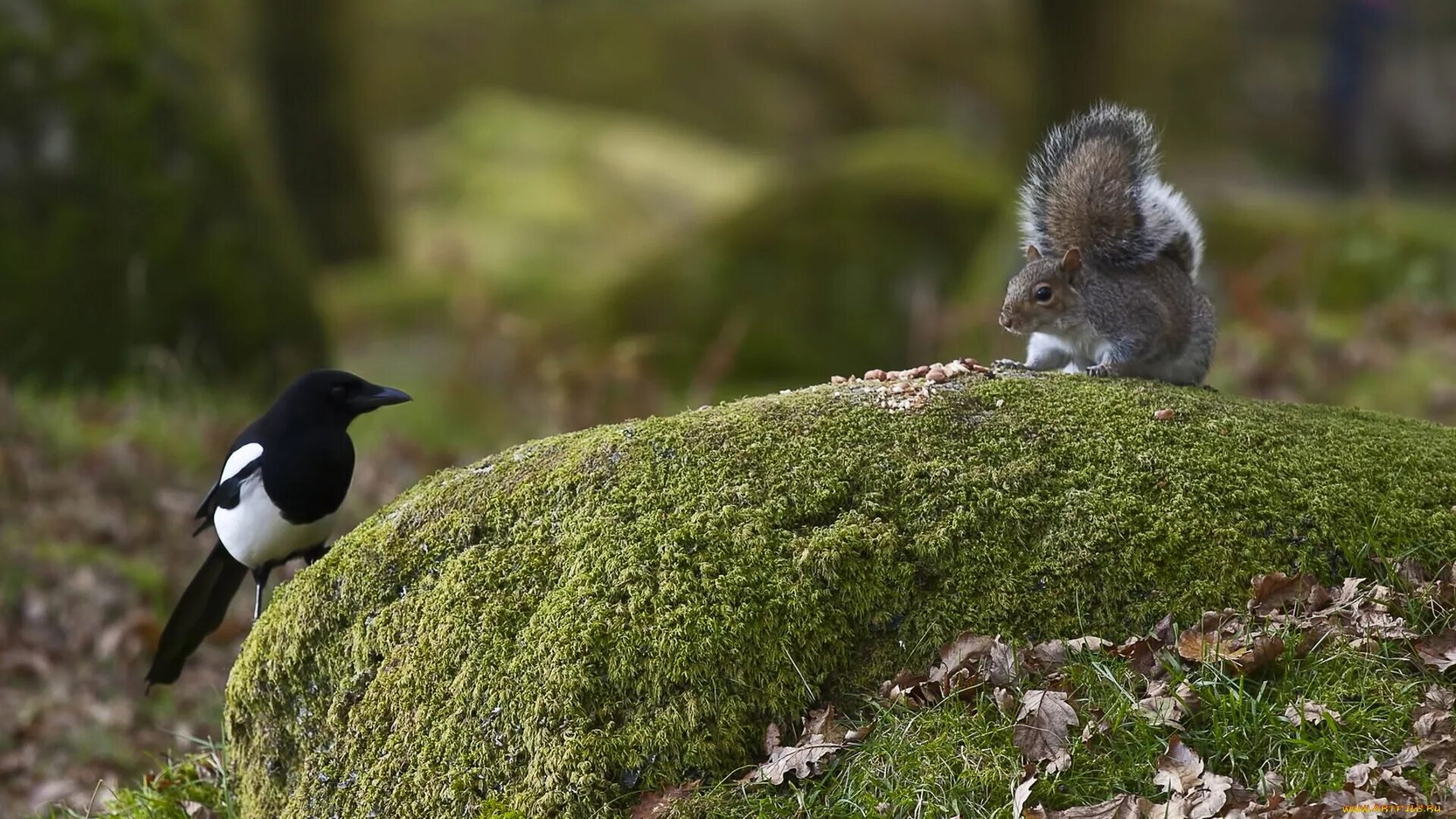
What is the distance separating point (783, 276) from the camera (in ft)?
36.6

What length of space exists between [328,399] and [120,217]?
18.0 ft

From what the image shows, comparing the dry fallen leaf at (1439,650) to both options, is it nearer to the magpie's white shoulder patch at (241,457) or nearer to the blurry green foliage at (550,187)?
the magpie's white shoulder patch at (241,457)

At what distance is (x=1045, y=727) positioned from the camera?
2.73 metres

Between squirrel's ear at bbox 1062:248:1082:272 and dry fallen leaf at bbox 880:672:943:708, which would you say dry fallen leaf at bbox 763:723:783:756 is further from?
squirrel's ear at bbox 1062:248:1082:272

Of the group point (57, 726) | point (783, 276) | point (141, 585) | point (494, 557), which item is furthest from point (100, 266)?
point (494, 557)

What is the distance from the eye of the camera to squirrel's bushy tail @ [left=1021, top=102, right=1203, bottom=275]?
3.86 meters

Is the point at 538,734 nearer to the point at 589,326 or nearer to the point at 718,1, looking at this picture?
the point at 589,326

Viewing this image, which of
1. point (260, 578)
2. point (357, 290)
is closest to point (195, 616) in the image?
point (260, 578)

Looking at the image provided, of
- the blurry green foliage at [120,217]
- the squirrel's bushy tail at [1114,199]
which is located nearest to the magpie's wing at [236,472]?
the squirrel's bushy tail at [1114,199]

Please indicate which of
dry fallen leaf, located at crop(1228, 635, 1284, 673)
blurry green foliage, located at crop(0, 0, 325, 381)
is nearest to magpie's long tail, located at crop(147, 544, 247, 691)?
dry fallen leaf, located at crop(1228, 635, 1284, 673)

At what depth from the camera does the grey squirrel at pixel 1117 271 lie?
12.5 feet

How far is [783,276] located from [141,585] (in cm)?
636

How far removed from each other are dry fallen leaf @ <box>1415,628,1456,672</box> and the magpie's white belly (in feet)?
9.36

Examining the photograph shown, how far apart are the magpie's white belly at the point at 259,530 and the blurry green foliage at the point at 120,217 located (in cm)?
475
